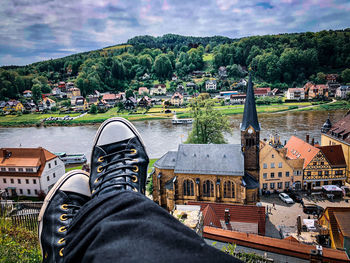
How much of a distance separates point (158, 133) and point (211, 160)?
75.6 feet

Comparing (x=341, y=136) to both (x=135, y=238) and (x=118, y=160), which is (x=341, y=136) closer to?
(x=118, y=160)

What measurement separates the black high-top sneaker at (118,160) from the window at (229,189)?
13.8 metres

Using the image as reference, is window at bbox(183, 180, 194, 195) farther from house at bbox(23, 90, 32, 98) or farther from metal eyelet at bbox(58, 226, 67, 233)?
house at bbox(23, 90, 32, 98)

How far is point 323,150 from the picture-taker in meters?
22.0

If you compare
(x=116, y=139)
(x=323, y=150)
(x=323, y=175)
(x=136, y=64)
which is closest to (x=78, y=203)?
(x=116, y=139)

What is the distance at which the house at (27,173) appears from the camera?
20031 mm

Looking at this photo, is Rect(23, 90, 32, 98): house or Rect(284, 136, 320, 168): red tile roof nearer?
Rect(284, 136, 320, 168): red tile roof

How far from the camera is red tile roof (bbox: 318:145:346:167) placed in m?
20.9

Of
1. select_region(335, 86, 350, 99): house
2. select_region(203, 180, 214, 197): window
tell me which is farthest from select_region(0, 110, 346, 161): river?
select_region(335, 86, 350, 99): house

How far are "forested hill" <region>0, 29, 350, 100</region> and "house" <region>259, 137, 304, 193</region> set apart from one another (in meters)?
62.5

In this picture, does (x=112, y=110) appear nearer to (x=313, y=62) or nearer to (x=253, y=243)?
(x=253, y=243)

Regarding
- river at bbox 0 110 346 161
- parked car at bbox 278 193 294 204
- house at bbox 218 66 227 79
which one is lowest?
parked car at bbox 278 193 294 204

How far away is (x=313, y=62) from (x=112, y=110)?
72150mm

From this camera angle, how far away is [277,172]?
805 inches
